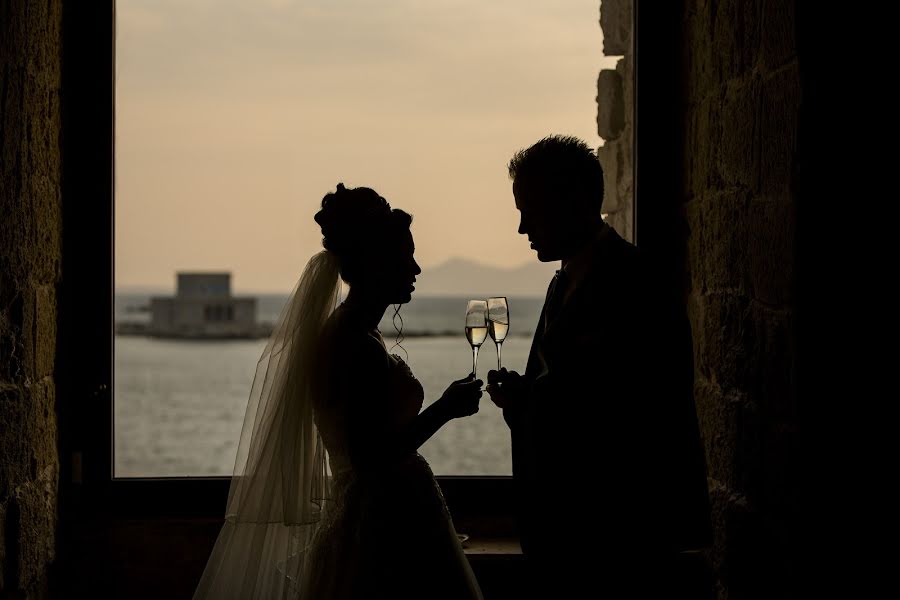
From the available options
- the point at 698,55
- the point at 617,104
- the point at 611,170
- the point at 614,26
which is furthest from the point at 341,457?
the point at 614,26

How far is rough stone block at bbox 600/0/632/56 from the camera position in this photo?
3461 mm

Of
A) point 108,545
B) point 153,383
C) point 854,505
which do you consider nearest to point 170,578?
point 108,545

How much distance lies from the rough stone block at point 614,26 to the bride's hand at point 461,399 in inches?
67.2

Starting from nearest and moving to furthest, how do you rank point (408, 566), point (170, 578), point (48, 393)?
point (408, 566), point (48, 393), point (170, 578)

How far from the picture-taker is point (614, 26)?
3.50 metres

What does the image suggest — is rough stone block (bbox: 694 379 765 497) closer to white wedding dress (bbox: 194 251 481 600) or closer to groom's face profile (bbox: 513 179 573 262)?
groom's face profile (bbox: 513 179 573 262)

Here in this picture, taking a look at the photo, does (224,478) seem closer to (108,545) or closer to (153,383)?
(108,545)

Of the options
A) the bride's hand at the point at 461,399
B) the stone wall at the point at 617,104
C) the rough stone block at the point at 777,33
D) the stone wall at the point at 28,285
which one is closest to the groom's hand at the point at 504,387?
the bride's hand at the point at 461,399

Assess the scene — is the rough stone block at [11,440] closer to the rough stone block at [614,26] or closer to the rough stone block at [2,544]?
the rough stone block at [2,544]

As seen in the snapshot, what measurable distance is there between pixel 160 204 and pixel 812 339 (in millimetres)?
2237

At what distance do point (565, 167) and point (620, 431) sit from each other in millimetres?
681

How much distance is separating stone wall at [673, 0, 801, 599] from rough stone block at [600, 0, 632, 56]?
57 cm

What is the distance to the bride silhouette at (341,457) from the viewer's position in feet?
7.52

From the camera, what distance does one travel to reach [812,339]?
196 cm
